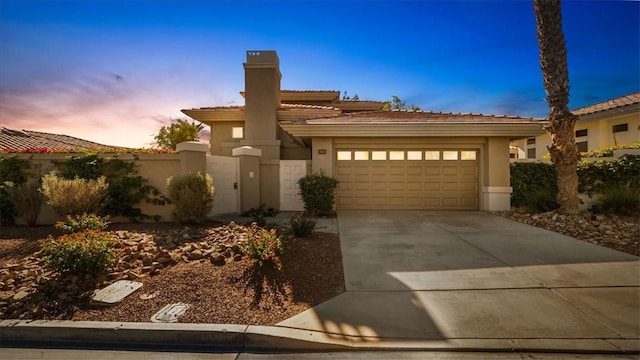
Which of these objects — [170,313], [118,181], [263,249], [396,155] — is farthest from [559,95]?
[118,181]

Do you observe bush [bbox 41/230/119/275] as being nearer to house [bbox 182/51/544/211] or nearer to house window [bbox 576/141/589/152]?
A: house [bbox 182/51/544/211]

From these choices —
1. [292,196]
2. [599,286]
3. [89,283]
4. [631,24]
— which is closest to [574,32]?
[631,24]

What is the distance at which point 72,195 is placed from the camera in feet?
24.5

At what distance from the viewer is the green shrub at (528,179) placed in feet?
37.0

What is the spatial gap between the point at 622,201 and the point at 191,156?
12.7 m

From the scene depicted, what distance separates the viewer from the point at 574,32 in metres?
10.2

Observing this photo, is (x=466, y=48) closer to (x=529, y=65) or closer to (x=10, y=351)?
(x=529, y=65)

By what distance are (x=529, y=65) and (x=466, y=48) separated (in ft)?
10.5

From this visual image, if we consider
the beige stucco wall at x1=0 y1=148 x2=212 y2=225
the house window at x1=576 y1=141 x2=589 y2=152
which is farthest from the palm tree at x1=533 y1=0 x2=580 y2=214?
the house window at x1=576 y1=141 x2=589 y2=152

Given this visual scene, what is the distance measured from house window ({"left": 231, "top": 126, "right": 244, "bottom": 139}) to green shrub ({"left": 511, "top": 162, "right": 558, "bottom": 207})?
40.7 ft

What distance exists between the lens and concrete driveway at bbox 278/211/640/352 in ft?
10.9

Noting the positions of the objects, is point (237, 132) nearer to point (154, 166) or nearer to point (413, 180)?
point (154, 166)

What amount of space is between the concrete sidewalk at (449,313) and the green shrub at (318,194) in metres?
4.33

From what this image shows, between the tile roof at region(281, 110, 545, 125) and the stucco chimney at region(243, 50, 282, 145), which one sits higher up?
the stucco chimney at region(243, 50, 282, 145)
